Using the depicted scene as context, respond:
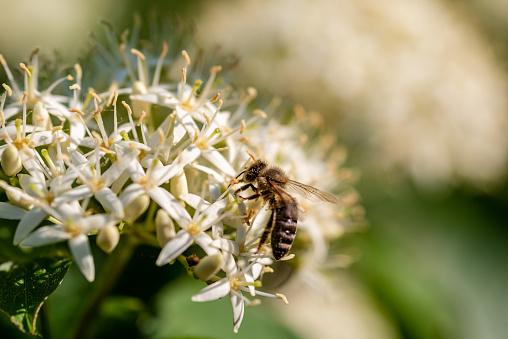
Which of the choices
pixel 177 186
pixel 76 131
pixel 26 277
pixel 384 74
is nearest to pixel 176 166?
pixel 177 186

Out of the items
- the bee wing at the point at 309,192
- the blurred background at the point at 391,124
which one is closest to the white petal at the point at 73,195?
the bee wing at the point at 309,192

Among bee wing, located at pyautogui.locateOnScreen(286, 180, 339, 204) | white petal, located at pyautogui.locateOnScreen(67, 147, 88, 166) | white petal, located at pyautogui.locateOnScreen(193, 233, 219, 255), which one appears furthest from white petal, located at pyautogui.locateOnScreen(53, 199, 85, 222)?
bee wing, located at pyautogui.locateOnScreen(286, 180, 339, 204)

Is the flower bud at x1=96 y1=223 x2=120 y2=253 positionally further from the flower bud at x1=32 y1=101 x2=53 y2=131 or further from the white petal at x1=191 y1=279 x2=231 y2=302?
the flower bud at x1=32 y1=101 x2=53 y2=131

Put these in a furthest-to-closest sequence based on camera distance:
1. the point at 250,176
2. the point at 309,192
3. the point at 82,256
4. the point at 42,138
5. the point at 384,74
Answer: the point at 384,74
the point at 309,192
the point at 250,176
the point at 42,138
the point at 82,256

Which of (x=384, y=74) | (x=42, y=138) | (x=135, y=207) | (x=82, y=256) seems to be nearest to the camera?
(x=82, y=256)

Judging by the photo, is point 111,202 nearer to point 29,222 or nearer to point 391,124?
point 29,222

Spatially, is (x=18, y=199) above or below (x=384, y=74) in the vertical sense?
below
